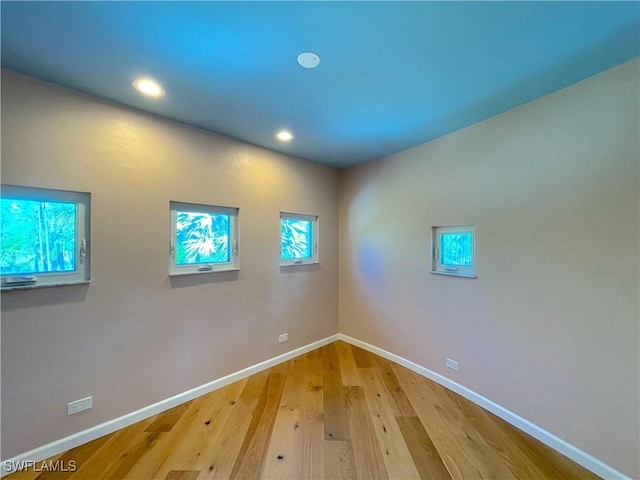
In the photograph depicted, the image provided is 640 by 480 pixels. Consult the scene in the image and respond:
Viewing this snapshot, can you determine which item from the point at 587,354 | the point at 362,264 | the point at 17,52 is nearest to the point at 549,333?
the point at 587,354

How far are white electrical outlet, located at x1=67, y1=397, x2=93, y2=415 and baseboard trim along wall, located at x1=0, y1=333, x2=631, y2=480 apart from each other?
16 cm

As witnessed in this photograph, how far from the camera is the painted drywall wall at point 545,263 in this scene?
1.47 metres

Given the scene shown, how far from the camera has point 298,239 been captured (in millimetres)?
3229

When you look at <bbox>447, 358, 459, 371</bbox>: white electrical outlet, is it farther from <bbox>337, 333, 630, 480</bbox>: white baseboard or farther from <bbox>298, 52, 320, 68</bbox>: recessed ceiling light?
<bbox>298, 52, 320, 68</bbox>: recessed ceiling light

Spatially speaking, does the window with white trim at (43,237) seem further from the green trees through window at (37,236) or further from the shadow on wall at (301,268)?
the shadow on wall at (301,268)

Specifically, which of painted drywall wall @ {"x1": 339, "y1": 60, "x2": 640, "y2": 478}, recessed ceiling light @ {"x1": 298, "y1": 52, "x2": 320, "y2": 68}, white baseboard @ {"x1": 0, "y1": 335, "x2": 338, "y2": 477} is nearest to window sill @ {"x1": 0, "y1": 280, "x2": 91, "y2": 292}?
white baseboard @ {"x1": 0, "y1": 335, "x2": 338, "y2": 477}

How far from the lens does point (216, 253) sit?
98.1 inches

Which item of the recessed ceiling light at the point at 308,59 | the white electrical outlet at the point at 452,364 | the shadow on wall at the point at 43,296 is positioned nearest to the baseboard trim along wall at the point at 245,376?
the white electrical outlet at the point at 452,364

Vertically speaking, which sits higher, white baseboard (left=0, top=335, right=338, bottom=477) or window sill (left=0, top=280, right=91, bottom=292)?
window sill (left=0, top=280, right=91, bottom=292)

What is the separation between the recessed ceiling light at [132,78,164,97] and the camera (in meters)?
1.65

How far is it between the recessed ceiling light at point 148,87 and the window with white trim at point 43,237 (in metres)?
0.86

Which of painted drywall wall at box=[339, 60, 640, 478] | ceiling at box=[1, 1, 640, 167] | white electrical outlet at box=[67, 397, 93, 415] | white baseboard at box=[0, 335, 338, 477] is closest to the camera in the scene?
ceiling at box=[1, 1, 640, 167]

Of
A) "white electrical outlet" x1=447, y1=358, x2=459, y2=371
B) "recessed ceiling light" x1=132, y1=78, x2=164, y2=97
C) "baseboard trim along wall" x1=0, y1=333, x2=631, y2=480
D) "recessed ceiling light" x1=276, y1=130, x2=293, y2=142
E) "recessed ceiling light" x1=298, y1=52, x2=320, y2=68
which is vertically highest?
"recessed ceiling light" x1=298, y1=52, x2=320, y2=68

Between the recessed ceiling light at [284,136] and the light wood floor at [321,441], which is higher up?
the recessed ceiling light at [284,136]
